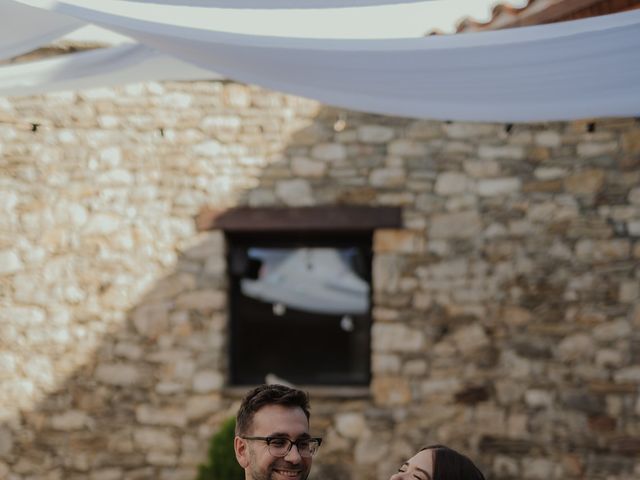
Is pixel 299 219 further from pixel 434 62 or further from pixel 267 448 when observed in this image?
pixel 267 448

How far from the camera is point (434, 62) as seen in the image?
2.87 meters

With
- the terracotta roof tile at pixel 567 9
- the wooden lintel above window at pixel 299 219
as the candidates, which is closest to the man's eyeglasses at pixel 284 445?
the terracotta roof tile at pixel 567 9

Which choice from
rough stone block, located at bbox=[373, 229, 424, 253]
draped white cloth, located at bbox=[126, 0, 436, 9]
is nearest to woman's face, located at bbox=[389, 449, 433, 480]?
draped white cloth, located at bbox=[126, 0, 436, 9]

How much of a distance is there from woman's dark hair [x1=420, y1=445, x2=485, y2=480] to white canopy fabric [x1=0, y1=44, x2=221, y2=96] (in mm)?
1612

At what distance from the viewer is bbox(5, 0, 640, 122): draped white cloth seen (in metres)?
2.74

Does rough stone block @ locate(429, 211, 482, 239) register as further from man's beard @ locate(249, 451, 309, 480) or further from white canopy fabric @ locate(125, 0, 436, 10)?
man's beard @ locate(249, 451, 309, 480)

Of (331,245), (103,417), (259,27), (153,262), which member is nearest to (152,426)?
(103,417)

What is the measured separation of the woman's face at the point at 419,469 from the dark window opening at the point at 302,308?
4.22 m

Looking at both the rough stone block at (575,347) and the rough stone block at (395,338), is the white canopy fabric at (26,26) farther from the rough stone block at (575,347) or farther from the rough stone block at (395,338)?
the rough stone block at (575,347)

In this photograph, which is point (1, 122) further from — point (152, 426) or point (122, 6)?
point (122, 6)

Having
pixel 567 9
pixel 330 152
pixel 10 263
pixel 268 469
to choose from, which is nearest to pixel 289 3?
pixel 567 9

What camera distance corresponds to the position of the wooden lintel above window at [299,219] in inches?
252

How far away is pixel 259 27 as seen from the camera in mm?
2826

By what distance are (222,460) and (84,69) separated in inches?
128
